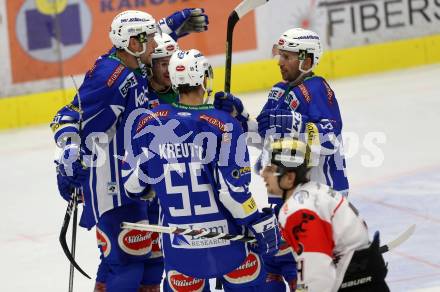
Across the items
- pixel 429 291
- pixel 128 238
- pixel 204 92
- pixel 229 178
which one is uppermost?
pixel 204 92

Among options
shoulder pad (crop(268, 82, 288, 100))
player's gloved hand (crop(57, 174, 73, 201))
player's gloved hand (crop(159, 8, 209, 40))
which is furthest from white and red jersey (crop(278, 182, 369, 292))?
player's gloved hand (crop(159, 8, 209, 40))

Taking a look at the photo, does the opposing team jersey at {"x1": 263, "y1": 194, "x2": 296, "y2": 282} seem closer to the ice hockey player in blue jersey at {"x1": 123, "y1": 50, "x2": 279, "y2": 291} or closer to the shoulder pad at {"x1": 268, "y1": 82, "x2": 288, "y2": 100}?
the ice hockey player in blue jersey at {"x1": 123, "y1": 50, "x2": 279, "y2": 291}

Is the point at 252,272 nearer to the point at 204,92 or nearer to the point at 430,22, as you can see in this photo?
the point at 204,92

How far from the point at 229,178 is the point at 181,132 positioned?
0.32m

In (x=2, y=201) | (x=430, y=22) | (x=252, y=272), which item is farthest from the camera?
(x=430, y=22)

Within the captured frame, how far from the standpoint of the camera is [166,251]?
5090 millimetres

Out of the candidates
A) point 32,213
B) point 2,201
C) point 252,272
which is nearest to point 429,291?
point 252,272

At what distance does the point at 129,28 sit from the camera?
5.72 m

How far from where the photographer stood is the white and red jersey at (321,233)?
155 inches

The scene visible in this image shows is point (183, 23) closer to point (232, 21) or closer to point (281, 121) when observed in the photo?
point (232, 21)

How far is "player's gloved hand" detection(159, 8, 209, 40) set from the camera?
656cm

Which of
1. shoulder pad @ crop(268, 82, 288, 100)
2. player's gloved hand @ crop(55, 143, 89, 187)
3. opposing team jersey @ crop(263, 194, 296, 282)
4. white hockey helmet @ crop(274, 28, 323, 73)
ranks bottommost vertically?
opposing team jersey @ crop(263, 194, 296, 282)

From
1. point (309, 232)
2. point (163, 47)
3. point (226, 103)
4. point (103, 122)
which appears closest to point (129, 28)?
point (163, 47)

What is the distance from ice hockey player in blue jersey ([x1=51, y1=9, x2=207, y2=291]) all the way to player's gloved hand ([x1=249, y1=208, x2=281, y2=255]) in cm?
101
